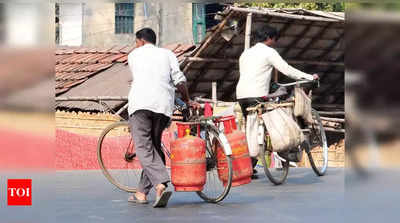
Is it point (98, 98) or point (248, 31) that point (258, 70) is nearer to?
point (248, 31)

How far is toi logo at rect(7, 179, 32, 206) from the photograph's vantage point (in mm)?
5309

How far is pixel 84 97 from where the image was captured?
60.7 feet

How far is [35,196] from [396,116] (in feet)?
9.13

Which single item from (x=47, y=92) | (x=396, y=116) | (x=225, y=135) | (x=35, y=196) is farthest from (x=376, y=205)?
(x=225, y=135)

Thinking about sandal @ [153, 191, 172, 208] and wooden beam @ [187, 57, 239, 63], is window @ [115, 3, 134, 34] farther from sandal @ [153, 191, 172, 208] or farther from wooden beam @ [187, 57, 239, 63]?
sandal @ [153, 191, 172, 208]

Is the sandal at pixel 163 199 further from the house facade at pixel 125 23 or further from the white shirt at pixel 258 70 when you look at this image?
the house facade at pixel 125 23

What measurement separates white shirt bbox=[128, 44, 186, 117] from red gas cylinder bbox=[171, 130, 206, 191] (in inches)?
12.3

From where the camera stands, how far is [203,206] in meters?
6.36

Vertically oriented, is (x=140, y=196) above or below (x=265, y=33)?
below

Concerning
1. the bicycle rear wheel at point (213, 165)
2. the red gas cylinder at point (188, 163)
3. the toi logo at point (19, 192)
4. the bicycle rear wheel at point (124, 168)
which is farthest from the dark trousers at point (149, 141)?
the toi logo at point (19, 192)

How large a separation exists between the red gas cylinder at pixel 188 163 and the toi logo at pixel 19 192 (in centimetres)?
128

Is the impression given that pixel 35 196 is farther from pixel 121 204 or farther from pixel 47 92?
pixel 121 204

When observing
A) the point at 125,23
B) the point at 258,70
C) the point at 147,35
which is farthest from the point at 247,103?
the point at 125,23

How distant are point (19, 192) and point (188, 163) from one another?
4.64 ft
